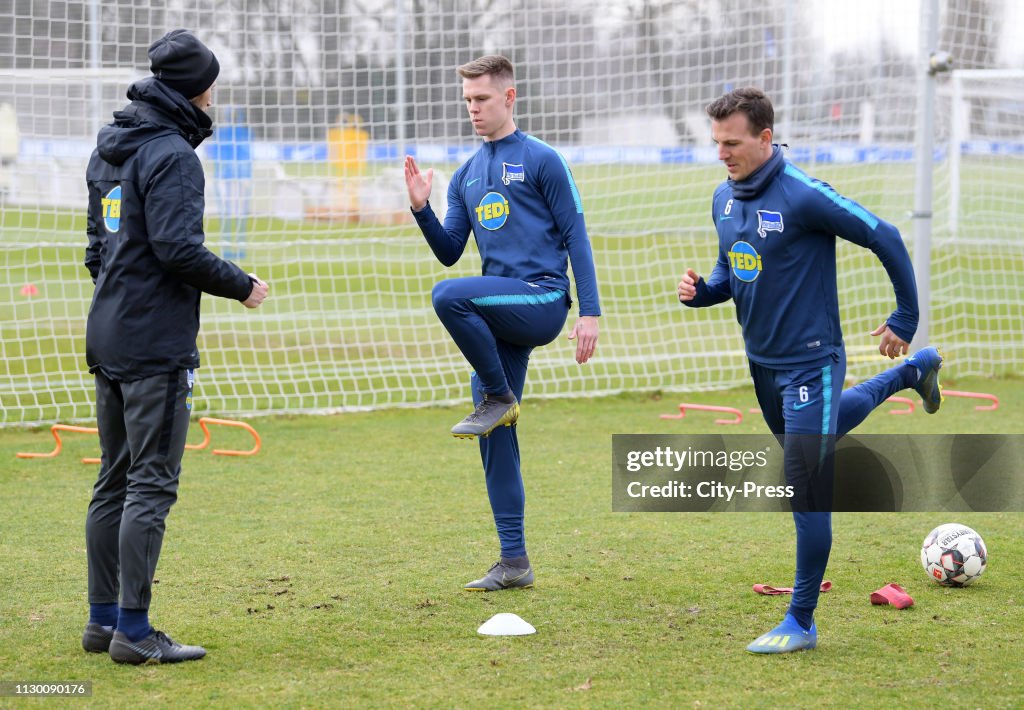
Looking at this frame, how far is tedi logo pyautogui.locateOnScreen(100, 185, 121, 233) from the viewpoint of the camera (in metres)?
4.32

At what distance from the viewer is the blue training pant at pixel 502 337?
5141 millimetres

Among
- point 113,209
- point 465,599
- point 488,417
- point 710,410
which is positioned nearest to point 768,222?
point 488,417

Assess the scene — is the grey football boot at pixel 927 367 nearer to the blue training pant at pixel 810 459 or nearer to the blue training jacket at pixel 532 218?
the blue training pant at pixel 810 459

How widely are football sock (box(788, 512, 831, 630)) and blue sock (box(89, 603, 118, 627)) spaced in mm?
2519

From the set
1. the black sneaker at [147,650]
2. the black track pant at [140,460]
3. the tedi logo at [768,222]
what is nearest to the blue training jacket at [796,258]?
the tedi logo at [768,222]

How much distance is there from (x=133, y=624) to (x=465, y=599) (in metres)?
1.47

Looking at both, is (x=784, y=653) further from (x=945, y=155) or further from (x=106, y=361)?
(x=945, y=155)

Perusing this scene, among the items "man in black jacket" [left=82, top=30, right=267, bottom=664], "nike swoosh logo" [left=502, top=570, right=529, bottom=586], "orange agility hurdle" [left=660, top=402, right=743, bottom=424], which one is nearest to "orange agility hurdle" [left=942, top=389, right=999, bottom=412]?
"orange agility hurdle" [left=660, top=402, right=743, bottom=424]

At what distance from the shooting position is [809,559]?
4508 millimetres

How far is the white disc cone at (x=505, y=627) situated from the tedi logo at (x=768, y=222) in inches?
68.9

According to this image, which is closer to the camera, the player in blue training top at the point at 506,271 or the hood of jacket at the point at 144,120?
the hood of jacket at the point at 144,120

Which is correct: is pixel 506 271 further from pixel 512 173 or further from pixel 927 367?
pixel 927 367

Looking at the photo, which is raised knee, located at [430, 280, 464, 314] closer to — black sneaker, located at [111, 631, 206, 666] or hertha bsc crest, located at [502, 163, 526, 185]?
hertha bsc crest, located at [502, 163, 526, 185]

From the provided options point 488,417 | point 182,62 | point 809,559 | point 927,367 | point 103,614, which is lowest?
point 103,614
